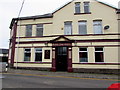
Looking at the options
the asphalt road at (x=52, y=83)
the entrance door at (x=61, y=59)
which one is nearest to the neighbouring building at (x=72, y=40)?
the entrance door at (x=61, y=59)

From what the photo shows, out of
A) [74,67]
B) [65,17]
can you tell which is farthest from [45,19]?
[74,67]

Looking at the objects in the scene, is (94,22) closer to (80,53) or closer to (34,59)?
(80,53)

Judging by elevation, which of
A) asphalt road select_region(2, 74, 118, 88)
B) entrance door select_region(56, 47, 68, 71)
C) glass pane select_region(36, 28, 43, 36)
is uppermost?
glass pane select_region(36, 28, 43, 36)

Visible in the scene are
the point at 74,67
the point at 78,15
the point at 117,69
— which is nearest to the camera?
the point at 117,69

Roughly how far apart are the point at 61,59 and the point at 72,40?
2.93m

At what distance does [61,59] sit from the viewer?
14539 mm

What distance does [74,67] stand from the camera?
1353 centimetres

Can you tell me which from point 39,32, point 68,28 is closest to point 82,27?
point 68,28

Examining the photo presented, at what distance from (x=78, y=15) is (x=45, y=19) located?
14.9 ft

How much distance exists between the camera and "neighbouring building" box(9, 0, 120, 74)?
43.4ft

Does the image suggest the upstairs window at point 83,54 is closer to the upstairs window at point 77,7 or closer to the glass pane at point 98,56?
the glass pane at point 98,56

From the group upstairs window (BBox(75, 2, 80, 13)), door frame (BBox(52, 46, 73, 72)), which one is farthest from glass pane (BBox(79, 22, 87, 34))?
door frame (BBox(52, 46, 73, 72))

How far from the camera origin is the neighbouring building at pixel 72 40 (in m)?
13.2

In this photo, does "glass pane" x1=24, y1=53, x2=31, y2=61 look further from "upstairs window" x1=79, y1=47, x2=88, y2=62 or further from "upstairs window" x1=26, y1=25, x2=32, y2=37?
"upstairs window" x1=79, y1=47, x2=88, y2=62
